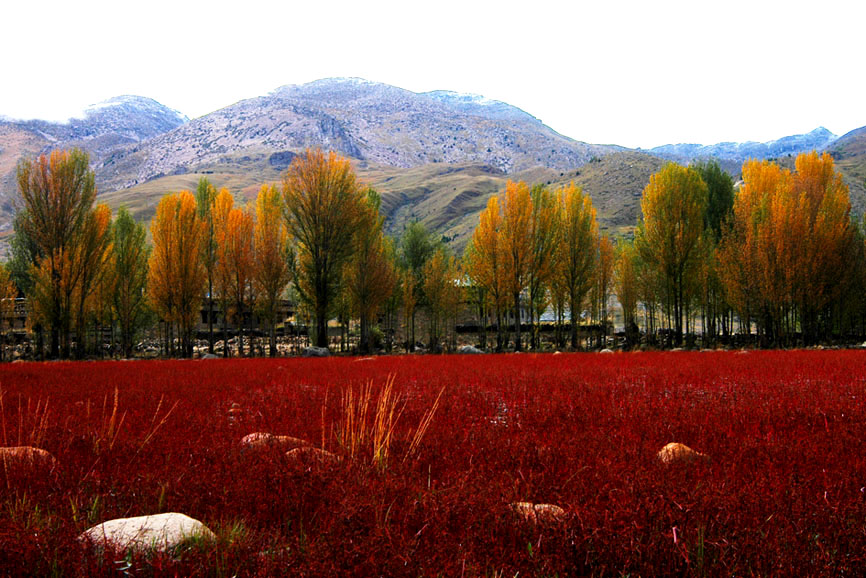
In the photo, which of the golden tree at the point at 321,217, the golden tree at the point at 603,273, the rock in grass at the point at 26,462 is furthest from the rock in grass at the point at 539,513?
the golden tree at the point at 603,273

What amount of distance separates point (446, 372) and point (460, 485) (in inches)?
354

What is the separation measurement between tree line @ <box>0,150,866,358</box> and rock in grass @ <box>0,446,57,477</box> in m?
24.1

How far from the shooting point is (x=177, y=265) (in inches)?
1121

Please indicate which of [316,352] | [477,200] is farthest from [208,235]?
[477,200]

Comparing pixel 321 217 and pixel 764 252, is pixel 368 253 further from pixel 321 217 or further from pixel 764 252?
pixel 764 252

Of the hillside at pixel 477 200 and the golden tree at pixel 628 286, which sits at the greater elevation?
the hillside at pixel 477 200

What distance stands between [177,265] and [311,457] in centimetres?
2773

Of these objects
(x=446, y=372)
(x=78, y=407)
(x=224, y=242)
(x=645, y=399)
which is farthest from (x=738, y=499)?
(x=224, y=242)

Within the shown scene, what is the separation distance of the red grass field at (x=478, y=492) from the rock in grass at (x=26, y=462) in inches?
4.8

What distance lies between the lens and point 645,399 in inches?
299

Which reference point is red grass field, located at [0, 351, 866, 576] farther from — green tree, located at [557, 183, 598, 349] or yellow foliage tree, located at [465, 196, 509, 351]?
green tree, located at [557, 183, 598, 349]

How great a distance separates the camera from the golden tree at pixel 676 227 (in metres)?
29.2

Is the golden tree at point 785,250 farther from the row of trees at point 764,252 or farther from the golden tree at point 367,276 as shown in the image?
the golden tree at point 367,276

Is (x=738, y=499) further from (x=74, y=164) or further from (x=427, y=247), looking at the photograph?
(x=427, y=247)
